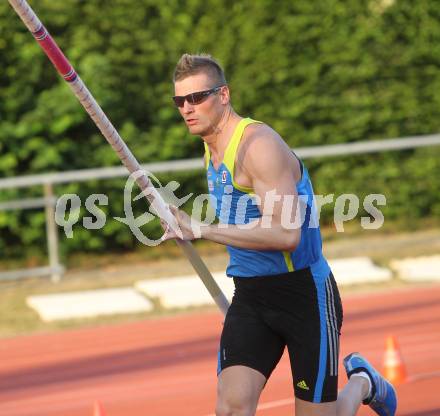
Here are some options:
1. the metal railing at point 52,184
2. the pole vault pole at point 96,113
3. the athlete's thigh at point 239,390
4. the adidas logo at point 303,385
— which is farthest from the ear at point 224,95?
the metal railing at point 52,184

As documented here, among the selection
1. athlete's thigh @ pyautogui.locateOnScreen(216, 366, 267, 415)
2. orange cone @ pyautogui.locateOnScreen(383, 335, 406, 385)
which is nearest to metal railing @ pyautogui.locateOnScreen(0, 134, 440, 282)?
orange cone @ pyautogui.locateOnScreen(383, 335, 406, 385)

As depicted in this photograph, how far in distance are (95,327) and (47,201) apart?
7.13 ft

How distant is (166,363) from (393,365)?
2.01m

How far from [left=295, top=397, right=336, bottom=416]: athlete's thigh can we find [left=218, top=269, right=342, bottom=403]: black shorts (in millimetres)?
25

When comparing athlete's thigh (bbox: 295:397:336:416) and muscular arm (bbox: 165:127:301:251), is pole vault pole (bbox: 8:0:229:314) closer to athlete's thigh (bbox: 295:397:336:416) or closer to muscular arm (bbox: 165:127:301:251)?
muscular arm (bbox: 165:127:301:251)

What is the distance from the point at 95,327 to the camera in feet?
34.8

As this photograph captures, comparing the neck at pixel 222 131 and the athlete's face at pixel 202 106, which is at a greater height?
the athlete's face at pixel 202 106

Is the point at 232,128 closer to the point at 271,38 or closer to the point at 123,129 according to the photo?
the point at 123,129

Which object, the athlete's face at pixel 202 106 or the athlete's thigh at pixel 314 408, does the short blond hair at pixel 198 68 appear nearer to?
the athlete's face at pixel 202 106

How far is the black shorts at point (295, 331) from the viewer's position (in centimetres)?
527

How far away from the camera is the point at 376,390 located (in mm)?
6141

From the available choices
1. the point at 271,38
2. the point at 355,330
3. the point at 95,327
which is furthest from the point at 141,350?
the point at 271,38

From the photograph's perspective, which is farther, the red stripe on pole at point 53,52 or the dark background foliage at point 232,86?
the dark background foliage at point 232,86

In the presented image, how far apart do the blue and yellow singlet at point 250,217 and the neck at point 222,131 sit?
47 millimetres
